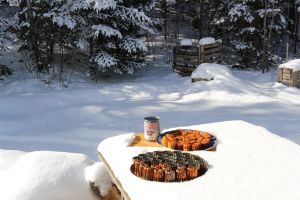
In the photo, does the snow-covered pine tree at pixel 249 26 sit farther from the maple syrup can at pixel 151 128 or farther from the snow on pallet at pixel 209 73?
the maple syrup can at pixel 151 128

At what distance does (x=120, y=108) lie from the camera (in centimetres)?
968

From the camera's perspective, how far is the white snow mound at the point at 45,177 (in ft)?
12.5

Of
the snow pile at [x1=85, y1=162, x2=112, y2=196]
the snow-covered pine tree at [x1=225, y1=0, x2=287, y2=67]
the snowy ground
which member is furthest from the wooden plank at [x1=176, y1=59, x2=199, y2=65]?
the snow pile at [x1=85, y1=162, x2=112, y2=196]

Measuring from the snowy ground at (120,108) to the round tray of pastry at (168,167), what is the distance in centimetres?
297

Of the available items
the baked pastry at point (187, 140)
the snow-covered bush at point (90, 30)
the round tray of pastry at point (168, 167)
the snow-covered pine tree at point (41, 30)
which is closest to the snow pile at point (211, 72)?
the snow-covered bush at point (90, 30)

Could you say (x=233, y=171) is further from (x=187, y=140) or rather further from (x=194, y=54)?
(x=194, y=54)

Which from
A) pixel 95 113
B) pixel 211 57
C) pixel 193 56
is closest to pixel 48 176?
pixel 95 113

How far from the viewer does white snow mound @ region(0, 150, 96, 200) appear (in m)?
3.80

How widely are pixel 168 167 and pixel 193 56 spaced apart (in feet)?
37.4

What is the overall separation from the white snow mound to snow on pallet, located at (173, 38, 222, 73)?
10135mm

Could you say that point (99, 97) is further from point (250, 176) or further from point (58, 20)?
point (250, 176)

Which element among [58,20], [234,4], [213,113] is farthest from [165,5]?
[213,113]

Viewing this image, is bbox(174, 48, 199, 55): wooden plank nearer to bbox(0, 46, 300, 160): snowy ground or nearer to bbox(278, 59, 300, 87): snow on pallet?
bbox(0, 46, 300, 160): snowy ground

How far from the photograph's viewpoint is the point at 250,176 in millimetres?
3049
